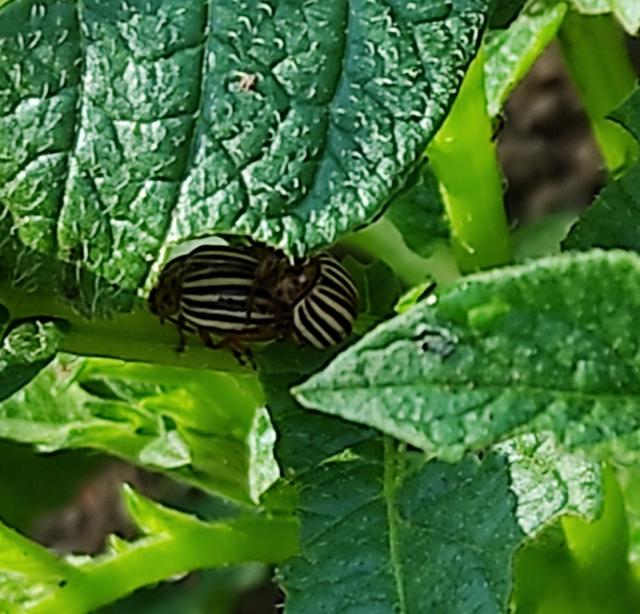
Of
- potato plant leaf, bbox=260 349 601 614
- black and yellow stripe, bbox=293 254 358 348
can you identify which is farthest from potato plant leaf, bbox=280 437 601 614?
black and yellow stripe, bbox=293 254 358 348

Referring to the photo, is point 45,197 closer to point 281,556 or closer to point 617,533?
point 281,556

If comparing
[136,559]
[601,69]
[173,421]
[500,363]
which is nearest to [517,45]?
[601,69]

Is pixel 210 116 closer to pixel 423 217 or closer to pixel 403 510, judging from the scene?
pixel 403 510

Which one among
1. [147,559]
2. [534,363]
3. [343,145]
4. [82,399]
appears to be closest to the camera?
[534,363]

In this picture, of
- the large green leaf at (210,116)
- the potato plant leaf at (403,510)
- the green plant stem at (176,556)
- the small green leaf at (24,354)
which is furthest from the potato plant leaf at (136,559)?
the large green leaf at (210,116)

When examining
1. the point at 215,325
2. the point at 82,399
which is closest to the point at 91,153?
the point at 215,325
